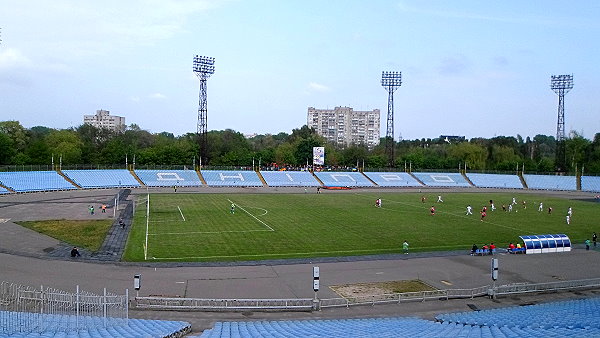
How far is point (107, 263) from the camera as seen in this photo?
28.8 metres

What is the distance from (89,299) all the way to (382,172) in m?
88.1

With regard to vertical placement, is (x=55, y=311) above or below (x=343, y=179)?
below

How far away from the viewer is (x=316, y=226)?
143 feet

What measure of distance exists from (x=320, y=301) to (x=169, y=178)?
67486 millimetres

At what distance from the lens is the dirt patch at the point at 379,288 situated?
2389 centimetres

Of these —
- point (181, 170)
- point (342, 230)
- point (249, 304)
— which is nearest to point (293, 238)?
point (342, 230)

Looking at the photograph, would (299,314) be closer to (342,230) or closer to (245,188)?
(342,230)

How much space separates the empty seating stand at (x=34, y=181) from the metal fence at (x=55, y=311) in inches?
2050

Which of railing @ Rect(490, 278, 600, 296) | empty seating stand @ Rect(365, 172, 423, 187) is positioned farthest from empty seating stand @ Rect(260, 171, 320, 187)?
railing @ Rect(490, 278, 600, 296)

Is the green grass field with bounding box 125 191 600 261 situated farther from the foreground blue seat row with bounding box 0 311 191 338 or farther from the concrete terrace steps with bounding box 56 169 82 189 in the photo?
the concrete terrace steps with bounding box 56 169 82 189

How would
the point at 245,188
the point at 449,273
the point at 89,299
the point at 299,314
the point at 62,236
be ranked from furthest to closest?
the point at 245,188 < the point at 62,236 < the point at 449,273 < the point at 299,314 < the point at 89,299

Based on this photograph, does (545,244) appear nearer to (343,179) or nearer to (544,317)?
(544,317)

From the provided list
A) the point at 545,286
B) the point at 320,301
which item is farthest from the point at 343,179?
the point at 320,301

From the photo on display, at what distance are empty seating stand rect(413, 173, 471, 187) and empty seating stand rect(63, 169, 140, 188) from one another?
57.2 m
